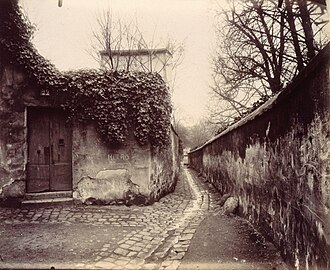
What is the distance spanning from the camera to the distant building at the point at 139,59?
14.7m

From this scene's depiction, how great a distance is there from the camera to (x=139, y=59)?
54.3 ft

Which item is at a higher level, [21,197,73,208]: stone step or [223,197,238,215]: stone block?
[21,197,73,208]: stone step

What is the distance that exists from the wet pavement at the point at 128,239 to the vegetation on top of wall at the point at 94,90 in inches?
77.2

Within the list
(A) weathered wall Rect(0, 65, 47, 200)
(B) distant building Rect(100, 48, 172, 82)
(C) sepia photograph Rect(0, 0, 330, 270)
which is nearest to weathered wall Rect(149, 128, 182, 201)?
(C) sepia photograph Rect(0, 0, 330, 270)

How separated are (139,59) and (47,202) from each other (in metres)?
11.4

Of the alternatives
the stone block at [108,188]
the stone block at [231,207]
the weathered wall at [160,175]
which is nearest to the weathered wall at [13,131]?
the stone block at [108,188]

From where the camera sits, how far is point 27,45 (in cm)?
700

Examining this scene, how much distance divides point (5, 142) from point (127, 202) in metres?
3.13

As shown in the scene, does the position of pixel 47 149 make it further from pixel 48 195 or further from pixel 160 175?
pixel 160 175

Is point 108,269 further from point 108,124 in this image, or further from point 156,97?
point 156,97

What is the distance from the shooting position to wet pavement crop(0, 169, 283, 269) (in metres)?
3.89

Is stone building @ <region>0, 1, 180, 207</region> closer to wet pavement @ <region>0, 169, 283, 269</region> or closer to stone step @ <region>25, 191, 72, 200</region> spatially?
stone step @ <region>25, 191, 72, 200</region>

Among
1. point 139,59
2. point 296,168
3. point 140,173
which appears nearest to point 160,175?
point 140,173

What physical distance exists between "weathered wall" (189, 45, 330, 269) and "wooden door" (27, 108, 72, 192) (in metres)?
4.51
